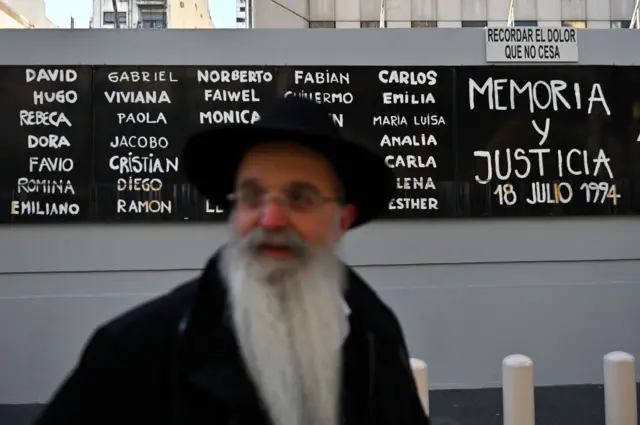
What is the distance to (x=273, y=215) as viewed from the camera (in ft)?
5.05

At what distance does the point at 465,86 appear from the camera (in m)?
5.41

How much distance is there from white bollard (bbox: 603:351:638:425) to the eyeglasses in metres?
3.01

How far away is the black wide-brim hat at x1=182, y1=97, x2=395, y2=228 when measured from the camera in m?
1.56

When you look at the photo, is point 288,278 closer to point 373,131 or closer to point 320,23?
point 373,131

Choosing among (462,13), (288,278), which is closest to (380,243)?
(288,278)

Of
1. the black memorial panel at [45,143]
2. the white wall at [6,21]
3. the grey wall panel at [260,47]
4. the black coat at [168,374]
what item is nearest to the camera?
the black coat at [168,374]

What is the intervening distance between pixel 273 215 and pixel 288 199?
7 centimetres

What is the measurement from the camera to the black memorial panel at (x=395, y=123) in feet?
17.5

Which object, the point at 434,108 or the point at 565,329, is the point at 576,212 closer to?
the point at 565,329

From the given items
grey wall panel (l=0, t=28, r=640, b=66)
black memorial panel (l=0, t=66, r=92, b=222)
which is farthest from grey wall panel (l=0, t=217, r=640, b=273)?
grey wall panel (l=0, t=28, r=640, b=66)

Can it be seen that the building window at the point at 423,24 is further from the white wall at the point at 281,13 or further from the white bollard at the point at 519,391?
the white bollard at the point at 519,391

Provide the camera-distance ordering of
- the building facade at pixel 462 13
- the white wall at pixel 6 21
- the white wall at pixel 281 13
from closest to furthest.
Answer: the white wall at pixel 281 13 < the white wall at pixel 6 21 < the building facade at pixel 462 13

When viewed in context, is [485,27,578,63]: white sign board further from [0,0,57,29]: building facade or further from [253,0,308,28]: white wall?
[0,0,57,29]: building facade

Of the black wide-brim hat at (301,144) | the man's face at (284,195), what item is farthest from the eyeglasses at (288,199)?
the black wide-brim hat at (301,144)
